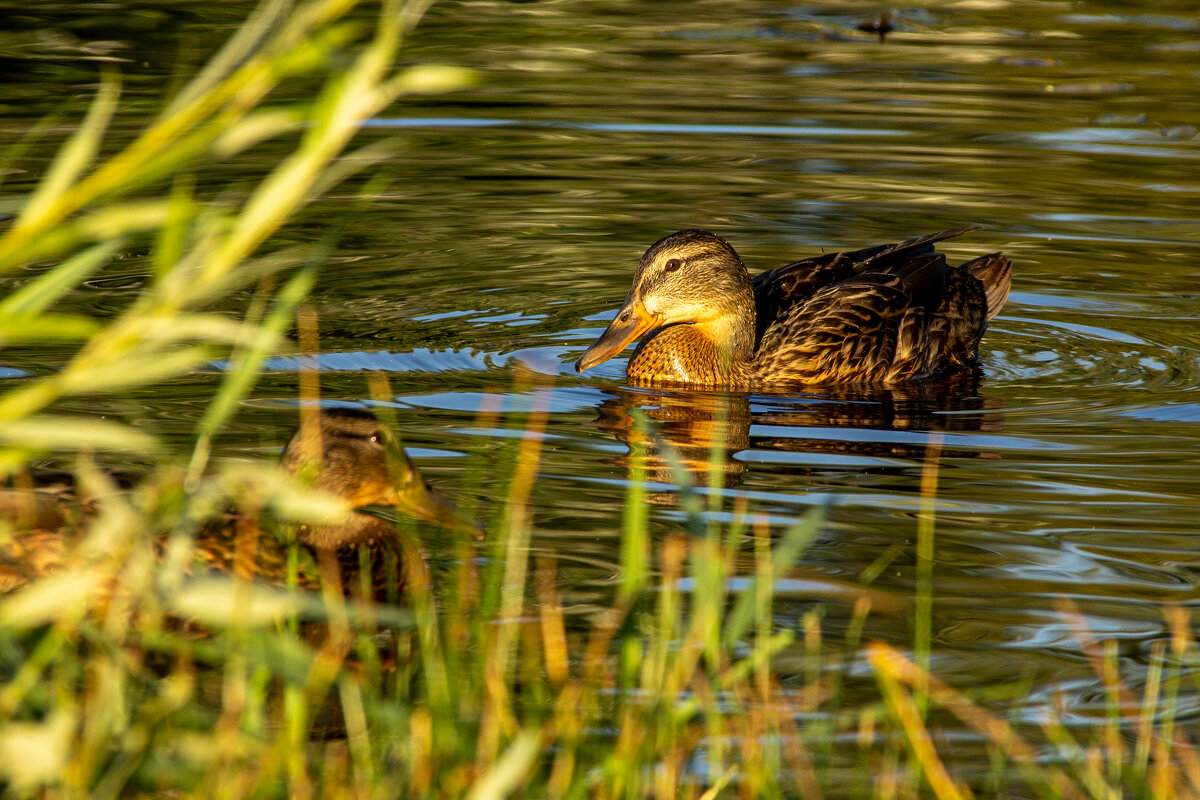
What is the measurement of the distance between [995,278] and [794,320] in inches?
52.3

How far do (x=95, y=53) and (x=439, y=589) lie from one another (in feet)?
36.1

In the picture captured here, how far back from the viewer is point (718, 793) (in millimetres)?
3227

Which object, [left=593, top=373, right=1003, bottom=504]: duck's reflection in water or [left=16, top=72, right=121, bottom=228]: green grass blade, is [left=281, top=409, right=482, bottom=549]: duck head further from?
[left=16, top=72, right=121, bottom=228]: green grass blade

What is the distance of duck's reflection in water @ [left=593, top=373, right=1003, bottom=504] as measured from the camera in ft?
20.5

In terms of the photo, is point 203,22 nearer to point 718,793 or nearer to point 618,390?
point 618,390

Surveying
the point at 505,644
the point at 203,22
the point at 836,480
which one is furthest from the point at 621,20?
the point at 505,644

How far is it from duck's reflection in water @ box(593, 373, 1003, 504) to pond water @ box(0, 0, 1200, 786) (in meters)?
0.02

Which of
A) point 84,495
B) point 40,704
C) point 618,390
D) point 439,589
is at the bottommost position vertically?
point 618,390

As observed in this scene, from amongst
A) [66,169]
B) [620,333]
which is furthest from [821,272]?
[66,169]

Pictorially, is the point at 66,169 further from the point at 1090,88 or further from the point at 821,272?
the point at 1090,88

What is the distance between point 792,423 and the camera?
702cm

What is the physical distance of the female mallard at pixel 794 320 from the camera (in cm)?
787

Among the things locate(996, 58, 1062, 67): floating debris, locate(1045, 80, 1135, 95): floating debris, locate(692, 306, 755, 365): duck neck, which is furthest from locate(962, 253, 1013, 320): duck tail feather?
locate(996, 58, 1062, 67): floating debris

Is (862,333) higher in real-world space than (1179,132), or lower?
lower
